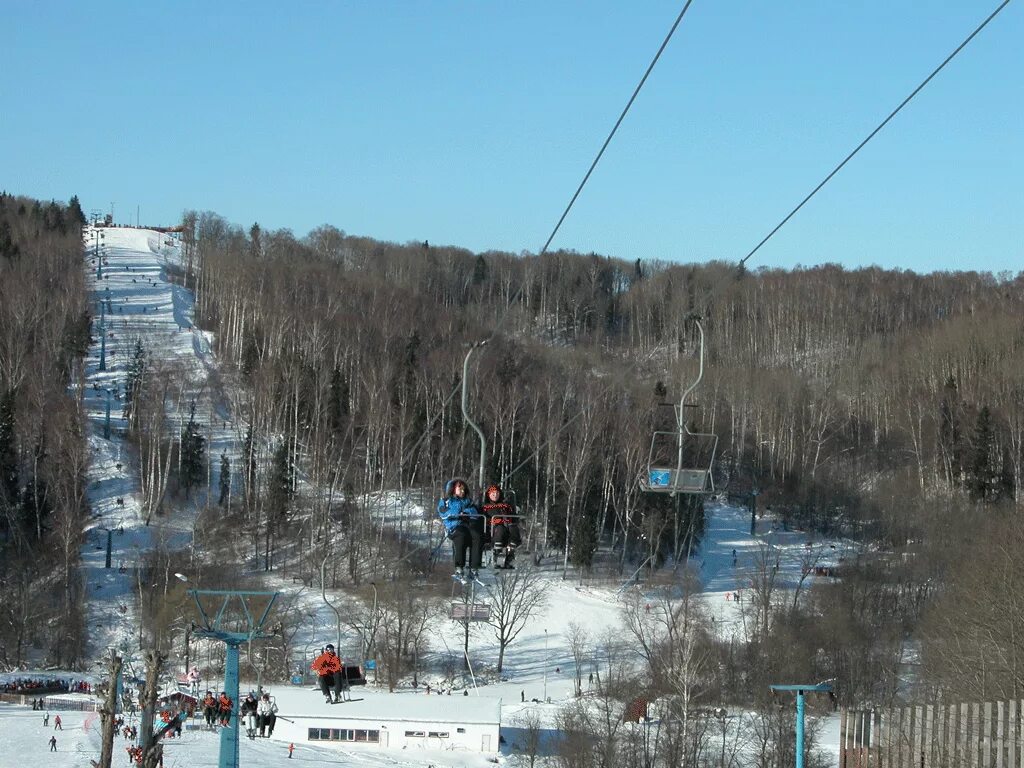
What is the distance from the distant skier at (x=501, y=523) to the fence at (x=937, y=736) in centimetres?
666

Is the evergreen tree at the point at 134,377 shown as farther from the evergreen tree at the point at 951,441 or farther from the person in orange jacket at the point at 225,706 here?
the person in orange jacket at the point at 225,706

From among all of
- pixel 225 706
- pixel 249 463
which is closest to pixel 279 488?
pixel 249 463

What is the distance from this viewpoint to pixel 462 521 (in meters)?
21.6

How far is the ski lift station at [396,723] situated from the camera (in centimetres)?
4847

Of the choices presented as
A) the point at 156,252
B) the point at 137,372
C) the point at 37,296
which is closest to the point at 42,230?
the point at 156,252

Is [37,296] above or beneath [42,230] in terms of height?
beneath

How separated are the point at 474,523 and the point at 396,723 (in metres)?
29.6

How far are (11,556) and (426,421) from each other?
24.3 metres

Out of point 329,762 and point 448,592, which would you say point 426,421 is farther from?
point 329,762

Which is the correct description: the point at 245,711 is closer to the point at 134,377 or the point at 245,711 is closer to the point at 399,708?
the point at 399,708

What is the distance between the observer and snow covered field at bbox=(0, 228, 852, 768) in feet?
147

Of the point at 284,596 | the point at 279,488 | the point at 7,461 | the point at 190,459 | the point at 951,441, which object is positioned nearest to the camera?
the point at 284,596

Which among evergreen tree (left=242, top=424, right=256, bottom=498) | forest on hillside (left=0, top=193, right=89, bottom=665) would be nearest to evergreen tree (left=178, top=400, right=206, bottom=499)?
evergreen tree (left=242, top=424, right=256, bottom=498)

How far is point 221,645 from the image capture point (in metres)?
61.7
